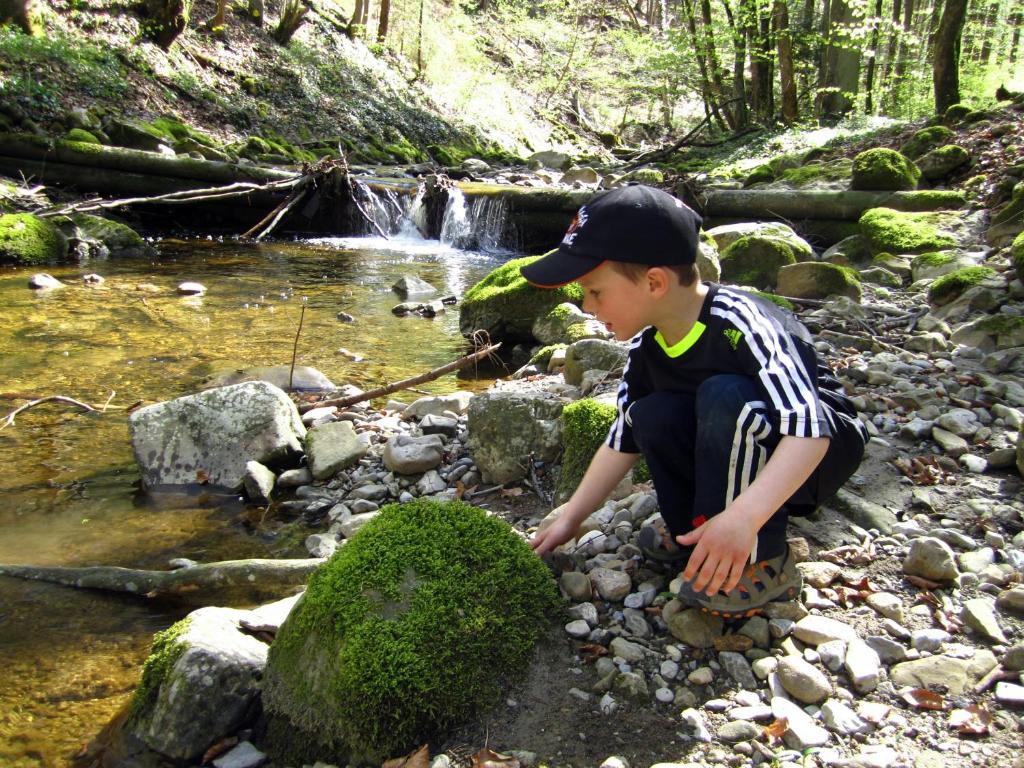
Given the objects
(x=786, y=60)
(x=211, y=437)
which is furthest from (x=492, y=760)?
(x=786, y=60)

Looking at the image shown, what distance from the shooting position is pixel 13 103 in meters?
14.3

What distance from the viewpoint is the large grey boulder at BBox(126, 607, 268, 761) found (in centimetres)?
220

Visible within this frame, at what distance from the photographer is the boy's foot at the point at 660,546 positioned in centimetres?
250

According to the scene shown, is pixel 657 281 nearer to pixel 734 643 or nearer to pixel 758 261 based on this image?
pixel 734 643

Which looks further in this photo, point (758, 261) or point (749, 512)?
point (758, 261)

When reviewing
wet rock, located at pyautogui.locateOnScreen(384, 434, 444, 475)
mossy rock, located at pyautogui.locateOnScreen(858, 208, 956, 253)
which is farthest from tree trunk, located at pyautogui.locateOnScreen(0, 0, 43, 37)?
mossy rock, located at pyautogui.locateOnScreen(858, 208, 956, 253)

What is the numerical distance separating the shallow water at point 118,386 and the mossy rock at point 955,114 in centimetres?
780

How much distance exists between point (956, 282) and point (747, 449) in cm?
509

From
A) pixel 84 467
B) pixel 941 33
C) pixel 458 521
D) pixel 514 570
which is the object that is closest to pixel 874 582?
pixel 514 570

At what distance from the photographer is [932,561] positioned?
239 cm

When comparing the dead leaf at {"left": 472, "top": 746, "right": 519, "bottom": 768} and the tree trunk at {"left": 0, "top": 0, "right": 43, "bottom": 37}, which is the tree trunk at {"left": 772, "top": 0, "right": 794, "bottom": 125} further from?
the dead leaf at {"left": 472, "top": 746, "right": 519, "bottom": 768}

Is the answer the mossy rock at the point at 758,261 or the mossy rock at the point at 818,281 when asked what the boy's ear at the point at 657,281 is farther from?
the mossy rock at the point at 758,261

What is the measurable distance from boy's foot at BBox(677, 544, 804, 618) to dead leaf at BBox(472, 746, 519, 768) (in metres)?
0.69

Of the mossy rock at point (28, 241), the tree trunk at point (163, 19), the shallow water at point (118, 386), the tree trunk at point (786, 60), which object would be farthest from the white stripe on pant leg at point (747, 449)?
the tree trunk at point (163, 19)
